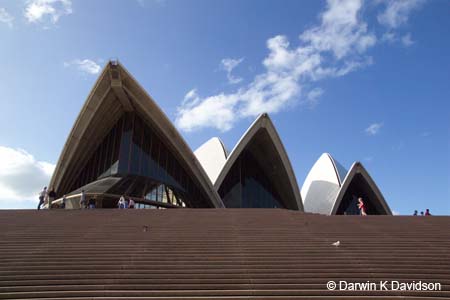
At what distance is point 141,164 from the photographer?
73.0ft

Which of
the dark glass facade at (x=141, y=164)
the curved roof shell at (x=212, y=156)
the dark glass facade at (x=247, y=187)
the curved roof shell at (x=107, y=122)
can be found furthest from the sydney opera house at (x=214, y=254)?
the dark glass facade at (x=247, y=187)

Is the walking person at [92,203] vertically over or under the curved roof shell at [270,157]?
under

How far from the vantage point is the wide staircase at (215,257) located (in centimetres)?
586

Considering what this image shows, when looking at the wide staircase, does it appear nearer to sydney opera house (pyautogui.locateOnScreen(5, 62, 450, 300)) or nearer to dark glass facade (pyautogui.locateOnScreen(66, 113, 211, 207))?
sydney opera house (pyautogui.locateOnScreen(5, 62, 450, 300))

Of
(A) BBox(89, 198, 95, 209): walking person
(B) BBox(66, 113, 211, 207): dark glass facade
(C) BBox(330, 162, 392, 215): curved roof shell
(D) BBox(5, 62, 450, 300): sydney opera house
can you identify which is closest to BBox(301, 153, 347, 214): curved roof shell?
(C) BBox(330, 162, 392, 215): curved roof shell

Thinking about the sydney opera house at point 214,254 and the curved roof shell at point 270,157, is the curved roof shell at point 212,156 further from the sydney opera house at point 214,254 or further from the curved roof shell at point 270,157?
the sydney opera house at point 214,254

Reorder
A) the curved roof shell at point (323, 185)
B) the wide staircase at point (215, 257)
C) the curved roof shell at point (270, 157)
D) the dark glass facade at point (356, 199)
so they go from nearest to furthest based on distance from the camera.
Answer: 1. the wide staircase at point (215, 257)
2. the curved roof shell at point (270, 157)
3. the curved roof shell at point (323, 185)
4. the dark glass facade at point (356, 199)

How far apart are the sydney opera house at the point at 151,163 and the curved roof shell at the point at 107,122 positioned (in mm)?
54

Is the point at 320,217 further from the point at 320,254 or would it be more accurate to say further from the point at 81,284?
the point at 81,284

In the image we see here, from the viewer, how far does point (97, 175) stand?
22672 millimetres

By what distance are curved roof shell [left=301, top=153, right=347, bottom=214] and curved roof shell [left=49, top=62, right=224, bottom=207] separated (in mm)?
10130

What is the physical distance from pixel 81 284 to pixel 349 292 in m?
4.34

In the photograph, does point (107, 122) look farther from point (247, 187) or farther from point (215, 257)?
point (215, 257)

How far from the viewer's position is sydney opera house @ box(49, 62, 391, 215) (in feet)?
67.7
